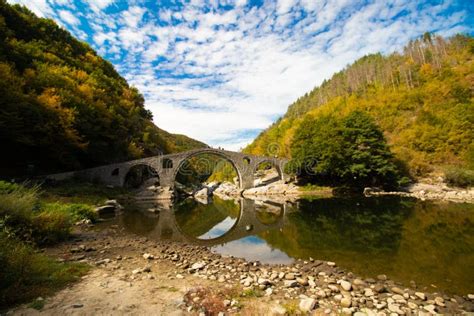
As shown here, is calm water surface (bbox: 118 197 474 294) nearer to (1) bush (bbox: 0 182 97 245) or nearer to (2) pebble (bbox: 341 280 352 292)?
(2) pebble (bbox: 341 280 352 292)

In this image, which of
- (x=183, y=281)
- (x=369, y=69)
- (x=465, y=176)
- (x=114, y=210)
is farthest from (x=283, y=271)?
(x=369, y=69)

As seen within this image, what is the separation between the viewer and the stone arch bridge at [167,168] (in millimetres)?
27984

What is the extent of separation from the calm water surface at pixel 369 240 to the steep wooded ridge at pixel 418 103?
55.6 ft

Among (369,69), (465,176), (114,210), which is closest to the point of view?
(114,210)

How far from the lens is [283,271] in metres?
5.97

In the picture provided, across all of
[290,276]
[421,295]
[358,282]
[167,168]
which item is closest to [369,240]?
[358,282]

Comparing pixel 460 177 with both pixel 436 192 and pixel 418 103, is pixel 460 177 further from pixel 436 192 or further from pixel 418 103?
pixel 418 103

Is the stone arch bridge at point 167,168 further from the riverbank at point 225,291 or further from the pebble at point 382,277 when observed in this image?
the pebble at point 382,277

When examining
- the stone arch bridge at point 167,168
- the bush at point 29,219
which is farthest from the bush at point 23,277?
the stone arch bridge at point 167,168

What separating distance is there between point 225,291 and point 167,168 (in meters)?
31.1

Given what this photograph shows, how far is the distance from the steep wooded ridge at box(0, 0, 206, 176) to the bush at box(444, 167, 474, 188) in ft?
121

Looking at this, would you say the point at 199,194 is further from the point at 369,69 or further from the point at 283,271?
the point at 369,69

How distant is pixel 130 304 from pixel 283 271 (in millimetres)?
3709

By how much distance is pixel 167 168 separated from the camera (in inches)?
1334
